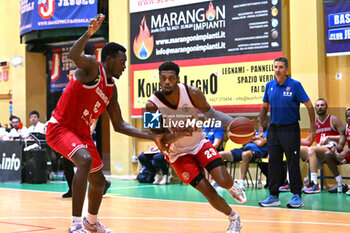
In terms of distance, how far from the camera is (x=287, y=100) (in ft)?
29.1

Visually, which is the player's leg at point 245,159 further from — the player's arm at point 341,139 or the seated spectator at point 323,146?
the player's arm at point 341,139

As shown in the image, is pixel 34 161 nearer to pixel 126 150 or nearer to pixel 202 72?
pixel 126 150

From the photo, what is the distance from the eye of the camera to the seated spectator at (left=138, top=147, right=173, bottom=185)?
43.1ft

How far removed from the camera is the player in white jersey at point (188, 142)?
20.1ft

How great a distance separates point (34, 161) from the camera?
13508 millimetres

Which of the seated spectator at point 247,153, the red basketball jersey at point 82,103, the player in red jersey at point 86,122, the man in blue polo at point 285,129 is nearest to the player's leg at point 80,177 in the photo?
the player in red jersey at point 86,122

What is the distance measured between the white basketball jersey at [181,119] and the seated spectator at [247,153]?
5.14m

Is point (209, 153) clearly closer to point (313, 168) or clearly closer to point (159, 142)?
point (159, 142)

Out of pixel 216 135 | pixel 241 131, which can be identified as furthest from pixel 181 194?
pixel 241 131

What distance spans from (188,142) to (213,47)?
24.8 ft

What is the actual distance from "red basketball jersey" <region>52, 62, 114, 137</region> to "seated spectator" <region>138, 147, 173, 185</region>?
23.3 feet

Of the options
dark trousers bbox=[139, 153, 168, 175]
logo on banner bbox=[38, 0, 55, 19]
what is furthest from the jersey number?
logo on banner bbox=[38, 0, 55, 19]

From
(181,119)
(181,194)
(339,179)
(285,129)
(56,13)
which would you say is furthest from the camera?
(56,13)

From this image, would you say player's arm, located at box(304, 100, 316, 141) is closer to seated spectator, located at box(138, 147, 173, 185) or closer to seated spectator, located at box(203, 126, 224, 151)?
seated spectator, located at box(203, 126, 224, 151)
